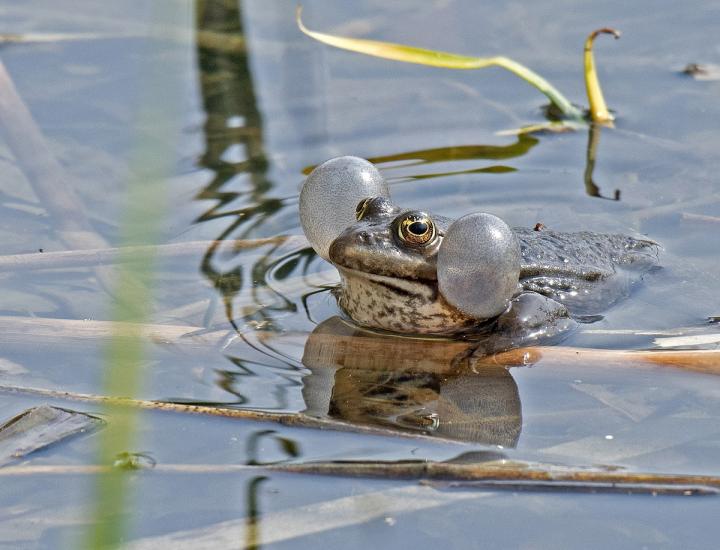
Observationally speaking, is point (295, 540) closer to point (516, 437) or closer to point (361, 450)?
point (361, 450)

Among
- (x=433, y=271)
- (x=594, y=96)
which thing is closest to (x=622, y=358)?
(x=433, y=271)

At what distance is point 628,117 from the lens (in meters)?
7.46

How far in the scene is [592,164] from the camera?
7.01m

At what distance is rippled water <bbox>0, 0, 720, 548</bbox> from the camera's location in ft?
10.9

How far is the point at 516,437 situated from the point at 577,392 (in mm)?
515

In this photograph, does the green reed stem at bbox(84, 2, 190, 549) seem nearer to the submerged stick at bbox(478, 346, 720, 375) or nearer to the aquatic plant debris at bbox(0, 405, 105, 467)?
the aquatic plant debris at bbox(0, 405, 105, 467)

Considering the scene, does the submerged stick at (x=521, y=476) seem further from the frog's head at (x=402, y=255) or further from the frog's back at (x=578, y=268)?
the frog's back at (x=578, y=268)

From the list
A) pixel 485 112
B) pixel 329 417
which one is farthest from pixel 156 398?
pixel 485 112

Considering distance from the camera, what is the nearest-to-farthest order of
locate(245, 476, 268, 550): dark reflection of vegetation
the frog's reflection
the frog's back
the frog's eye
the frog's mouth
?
locate(245, 476, 268, 550): dark reflection of vegetation < the frog's reflection < the frog's mouth < the frog's eye < the frog's back

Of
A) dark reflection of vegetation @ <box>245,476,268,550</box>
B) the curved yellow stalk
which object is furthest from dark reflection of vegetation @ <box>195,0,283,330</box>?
the curved yellow stalk

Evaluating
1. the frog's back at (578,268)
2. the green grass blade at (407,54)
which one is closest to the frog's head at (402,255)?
the frog's back at (578,268)

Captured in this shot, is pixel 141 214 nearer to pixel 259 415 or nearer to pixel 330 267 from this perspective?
pixel 259 415

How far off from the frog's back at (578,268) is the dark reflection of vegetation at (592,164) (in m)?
0.99

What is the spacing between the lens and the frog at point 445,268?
4703mm
